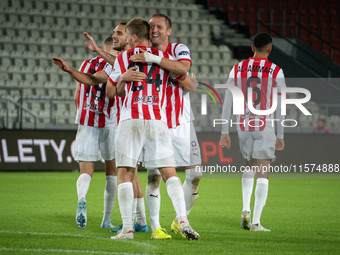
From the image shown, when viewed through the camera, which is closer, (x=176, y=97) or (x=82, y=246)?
Result: (x=82, y=246)

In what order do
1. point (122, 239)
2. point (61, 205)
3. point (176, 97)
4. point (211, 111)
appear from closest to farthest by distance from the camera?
point (122, 239), point (176, 97), point (61, 205), point (211, 111)

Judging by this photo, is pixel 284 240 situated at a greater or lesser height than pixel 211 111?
lesser

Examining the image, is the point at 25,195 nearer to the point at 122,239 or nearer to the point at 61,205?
the point at 61,205

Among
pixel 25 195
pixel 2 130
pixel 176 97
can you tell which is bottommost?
pixel 25 195

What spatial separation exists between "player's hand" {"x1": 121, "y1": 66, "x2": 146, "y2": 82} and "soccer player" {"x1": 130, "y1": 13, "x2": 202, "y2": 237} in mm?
109

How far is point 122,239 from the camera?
14.2 ft

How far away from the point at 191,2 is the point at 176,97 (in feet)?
55.3

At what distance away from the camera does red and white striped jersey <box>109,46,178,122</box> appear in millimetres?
4340

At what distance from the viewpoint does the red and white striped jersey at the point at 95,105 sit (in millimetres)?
5535

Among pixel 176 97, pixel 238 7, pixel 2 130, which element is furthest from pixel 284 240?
pixel 238 7

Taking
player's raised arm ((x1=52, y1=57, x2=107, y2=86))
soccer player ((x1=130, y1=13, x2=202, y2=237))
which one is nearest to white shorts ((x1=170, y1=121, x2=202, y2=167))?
soccer player ((x1=130, y1=13, x2=202, y2=237))

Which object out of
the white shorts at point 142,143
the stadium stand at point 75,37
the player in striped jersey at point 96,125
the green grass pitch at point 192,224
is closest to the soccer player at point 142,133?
the white shorts at point 142,143

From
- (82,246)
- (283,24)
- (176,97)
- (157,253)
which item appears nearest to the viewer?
(157,253)

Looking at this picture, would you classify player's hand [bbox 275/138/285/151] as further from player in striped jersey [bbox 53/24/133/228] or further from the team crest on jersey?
the team crest on jersey
